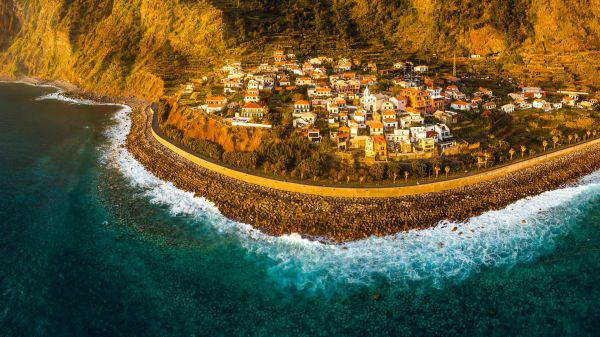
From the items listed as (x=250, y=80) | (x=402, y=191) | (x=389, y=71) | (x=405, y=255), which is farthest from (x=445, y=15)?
(x=405, y=255)

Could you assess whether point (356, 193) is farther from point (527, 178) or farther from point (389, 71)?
point (389, 71)

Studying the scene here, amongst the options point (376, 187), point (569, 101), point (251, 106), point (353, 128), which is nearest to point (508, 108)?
point (569, 101)

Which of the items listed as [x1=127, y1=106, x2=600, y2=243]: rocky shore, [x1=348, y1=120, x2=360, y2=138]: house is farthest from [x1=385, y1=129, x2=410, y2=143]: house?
[x1=127, y1=106, x2=600, y2=243]: rocky shore

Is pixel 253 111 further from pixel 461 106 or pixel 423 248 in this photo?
pixel 423 248

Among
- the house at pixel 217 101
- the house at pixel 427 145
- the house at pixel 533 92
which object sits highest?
the house at pixel 217 101

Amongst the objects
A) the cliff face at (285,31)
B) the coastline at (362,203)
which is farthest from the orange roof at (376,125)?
the cliff face at (285,31)

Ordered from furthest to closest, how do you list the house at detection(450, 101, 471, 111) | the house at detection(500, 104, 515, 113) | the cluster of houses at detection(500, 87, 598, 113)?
the cluster of houses at detection(500, 87, 598, 113) < the house at detection(500, 104, 515, 113) < the house at detection(450, 101, 471, 111)

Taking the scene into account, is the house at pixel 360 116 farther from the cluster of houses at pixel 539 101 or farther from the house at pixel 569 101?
the house at pixel 569 101

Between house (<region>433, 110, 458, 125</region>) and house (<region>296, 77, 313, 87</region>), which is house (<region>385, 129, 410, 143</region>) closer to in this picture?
house (<region>433, 110, 458, 125</region>)
